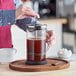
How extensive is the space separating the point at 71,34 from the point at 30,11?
355cm

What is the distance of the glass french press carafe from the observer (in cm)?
150

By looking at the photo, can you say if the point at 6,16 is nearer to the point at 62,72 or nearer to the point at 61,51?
the point at 61,51

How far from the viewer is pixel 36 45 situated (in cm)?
149

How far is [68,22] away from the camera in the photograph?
5.21 m

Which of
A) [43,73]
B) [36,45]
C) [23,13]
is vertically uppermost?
[23,13]

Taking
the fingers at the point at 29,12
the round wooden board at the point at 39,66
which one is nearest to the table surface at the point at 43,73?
the round wooden board at the point at 39,66

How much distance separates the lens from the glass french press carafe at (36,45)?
4.91 ft

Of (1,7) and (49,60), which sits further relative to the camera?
(1,7)

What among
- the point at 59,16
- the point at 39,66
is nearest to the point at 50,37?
the point at 39,66

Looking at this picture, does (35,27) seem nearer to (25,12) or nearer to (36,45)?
(36,45)

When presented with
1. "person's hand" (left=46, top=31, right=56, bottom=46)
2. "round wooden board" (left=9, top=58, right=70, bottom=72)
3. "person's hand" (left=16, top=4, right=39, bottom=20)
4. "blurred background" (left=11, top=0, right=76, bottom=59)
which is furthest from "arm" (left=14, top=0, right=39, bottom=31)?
"blurred background" (left=11, top=0, right=76, bottom=59)

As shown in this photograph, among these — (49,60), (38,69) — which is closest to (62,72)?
(38,69)

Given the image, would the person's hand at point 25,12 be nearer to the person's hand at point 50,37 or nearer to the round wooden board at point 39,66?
the person's hand at point 50,37

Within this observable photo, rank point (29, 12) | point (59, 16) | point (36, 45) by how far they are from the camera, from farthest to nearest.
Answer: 1. point (59, 16)
2. point (29, 12)
3. point (36, 45)
